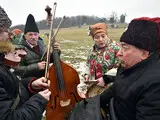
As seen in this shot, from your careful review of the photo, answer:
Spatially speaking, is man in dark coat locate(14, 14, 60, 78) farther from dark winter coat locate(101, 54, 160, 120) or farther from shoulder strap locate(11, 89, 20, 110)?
dark winter coat locate(101, 54, 160, 120)

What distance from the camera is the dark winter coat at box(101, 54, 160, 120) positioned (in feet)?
6.11

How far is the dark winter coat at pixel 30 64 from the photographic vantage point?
4176 millimetres

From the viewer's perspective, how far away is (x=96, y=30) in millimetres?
4230

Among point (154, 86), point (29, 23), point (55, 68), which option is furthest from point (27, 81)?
point (29, 23)

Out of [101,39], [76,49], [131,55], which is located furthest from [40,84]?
[76,49]

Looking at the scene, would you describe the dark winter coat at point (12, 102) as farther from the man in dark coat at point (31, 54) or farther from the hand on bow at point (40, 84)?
the man in dark coat at point (31, 54)

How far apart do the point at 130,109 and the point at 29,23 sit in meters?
3.16

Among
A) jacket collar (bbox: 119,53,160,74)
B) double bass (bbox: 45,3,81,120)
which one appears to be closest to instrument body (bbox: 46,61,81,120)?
double bass (bbox: 45,3,81,120)

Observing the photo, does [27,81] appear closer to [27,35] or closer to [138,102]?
[138,102]

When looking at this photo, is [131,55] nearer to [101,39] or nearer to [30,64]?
[101,39]

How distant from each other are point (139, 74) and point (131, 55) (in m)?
0.18

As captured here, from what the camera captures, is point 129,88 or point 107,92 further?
point 107,92

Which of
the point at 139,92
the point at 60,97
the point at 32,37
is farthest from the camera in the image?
the point at 32,37

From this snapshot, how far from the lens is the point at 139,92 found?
6.44 ft
